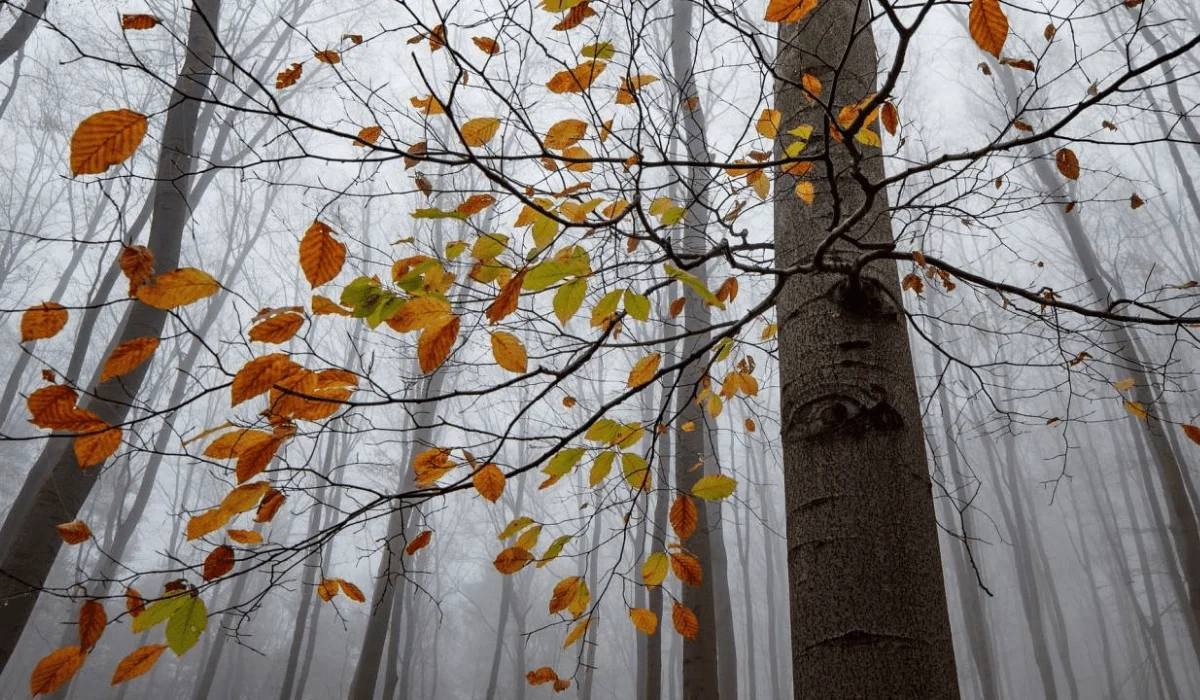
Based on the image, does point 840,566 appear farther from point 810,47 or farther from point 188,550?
point 188,550

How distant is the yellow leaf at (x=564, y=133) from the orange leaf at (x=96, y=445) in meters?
1.06

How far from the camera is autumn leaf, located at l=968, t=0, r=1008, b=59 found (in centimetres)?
87

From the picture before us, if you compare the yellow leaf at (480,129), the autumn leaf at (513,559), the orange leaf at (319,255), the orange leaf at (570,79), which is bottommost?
the autumn leaf at (513,559)

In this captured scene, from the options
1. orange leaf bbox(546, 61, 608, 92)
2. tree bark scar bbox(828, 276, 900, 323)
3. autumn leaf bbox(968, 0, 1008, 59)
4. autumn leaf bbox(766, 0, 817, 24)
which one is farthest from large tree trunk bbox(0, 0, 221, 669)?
autumn leaf bbox(968, 0, 1008, 59)

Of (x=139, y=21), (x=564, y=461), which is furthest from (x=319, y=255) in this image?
(x=139, y=21)

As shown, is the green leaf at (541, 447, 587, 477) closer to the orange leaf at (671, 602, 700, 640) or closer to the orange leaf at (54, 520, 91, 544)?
the orange leaf at (671, 602, 700, 640)

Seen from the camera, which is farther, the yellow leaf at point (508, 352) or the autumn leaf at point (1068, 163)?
the autumn leaf at point (1068, 163)

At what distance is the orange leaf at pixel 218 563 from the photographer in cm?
116

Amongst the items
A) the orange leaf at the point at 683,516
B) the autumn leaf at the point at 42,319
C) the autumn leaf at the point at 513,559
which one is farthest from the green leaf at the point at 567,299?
the autumn leaf at the point at 42,319

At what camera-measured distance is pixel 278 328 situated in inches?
43.8

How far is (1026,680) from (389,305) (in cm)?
3608

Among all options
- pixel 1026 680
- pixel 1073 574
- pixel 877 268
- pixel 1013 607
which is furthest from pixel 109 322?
pixel 1073 574

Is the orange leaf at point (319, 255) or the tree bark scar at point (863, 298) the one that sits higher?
the tree bark scar at point (863, 298)

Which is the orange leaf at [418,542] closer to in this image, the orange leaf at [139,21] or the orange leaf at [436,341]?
the orange leaf at [436,341]
